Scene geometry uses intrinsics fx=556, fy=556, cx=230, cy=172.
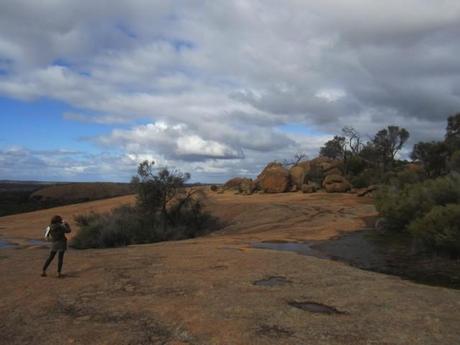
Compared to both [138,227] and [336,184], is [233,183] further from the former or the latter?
[138,227]

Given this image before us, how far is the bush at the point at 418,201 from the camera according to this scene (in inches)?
805

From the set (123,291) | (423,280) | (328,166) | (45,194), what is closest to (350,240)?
(423,280)

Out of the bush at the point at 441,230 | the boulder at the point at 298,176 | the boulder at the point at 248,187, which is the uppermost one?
the boulder at the point at 298,176

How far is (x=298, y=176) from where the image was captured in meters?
49.3

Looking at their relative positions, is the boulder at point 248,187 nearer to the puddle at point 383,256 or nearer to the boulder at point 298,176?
Answer: the boulder at point 298,176

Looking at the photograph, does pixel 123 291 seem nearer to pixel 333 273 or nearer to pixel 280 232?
pixel 333 273

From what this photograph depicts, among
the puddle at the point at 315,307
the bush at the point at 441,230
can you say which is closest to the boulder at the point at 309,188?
the bush at the point at 441,230

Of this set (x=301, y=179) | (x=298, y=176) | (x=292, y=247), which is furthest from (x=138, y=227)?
(x=298, y=176)

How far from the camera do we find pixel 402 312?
866cm

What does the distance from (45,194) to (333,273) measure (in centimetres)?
6732

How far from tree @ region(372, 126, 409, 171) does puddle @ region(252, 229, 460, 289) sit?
34.7m

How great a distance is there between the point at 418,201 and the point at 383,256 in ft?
19.8

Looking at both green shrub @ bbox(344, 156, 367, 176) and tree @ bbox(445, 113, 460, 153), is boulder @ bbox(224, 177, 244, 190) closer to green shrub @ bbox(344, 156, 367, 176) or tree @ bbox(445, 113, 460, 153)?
green shrub @ bbox(344, 156, 367, 176)

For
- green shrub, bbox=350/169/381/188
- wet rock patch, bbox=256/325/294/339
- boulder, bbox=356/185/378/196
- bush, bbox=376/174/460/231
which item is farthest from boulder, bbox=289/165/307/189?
wet rock patch, bbox=256/325/294/339
